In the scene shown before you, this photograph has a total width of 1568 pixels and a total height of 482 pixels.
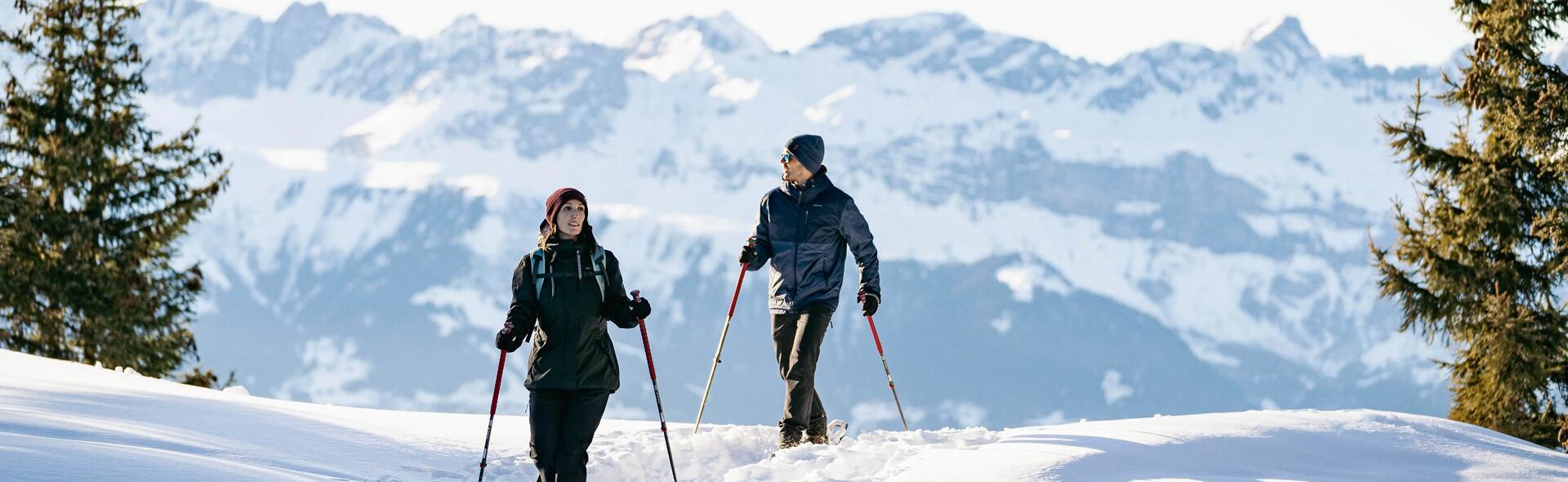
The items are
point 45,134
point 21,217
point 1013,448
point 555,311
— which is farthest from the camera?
point 45,134

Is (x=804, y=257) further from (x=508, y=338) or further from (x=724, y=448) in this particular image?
(x=508, y=338)

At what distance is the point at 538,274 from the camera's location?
23.2 feet

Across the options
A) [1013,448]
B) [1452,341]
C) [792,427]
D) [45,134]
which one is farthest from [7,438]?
[45,134]

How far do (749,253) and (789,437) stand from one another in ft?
4.29

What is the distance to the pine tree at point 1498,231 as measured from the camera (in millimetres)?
16094

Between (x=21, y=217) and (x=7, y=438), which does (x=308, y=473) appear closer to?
(x=7, y=438)

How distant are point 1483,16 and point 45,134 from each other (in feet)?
77.9

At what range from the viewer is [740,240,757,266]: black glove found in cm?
920

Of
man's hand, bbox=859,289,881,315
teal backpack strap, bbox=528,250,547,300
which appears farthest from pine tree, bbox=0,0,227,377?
teal backpack strap, bbox=528,250,547,300

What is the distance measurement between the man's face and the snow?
6.09 feet

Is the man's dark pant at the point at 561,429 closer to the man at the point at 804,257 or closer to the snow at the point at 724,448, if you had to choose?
the snow at the point at 724,448

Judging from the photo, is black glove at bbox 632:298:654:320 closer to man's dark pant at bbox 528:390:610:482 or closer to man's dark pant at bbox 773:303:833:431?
man's dark pant at bbox 528:390:610:482

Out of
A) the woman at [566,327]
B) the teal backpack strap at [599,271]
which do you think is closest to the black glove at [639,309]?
the woman at [566,327]

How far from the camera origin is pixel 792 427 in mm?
9305
